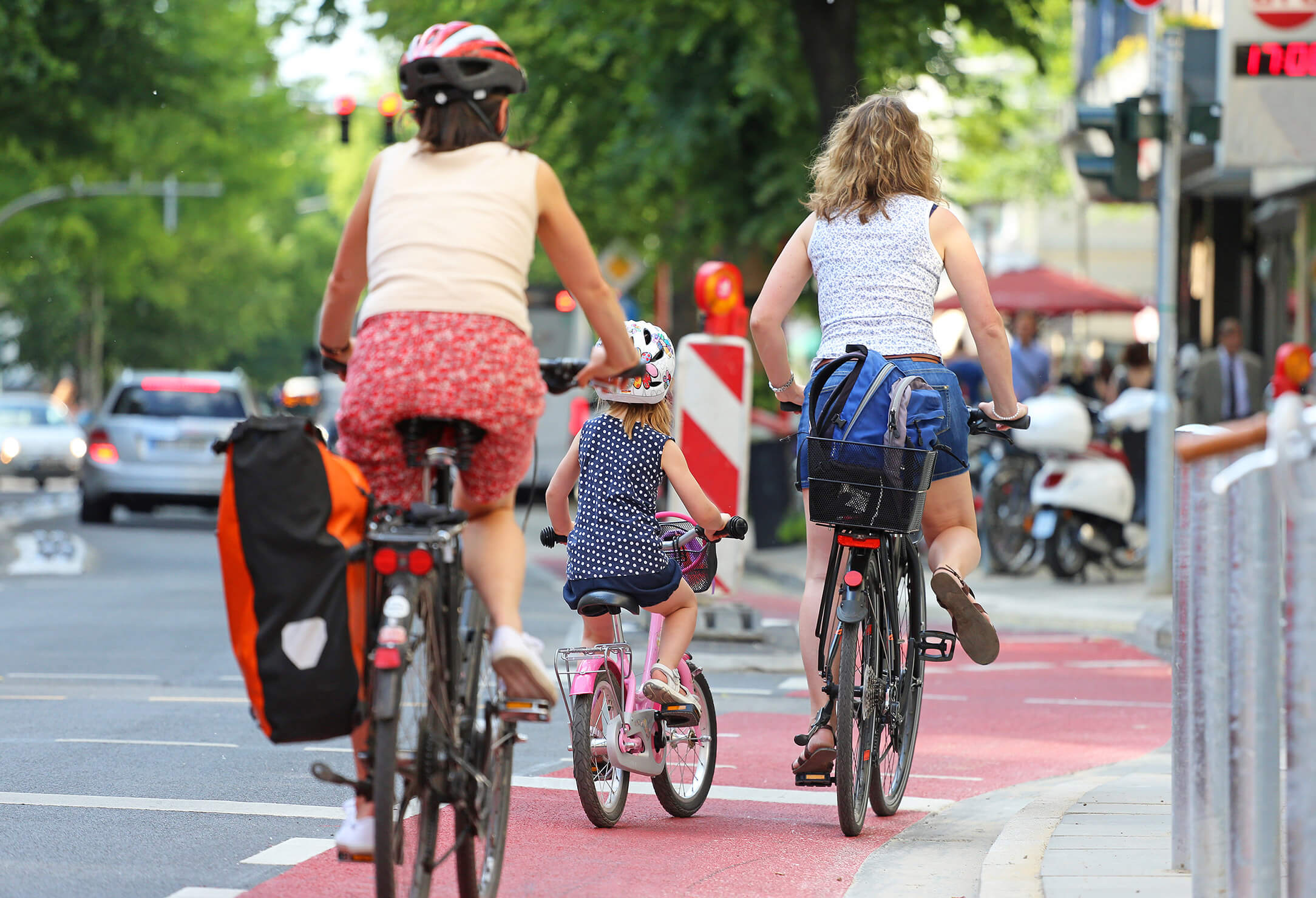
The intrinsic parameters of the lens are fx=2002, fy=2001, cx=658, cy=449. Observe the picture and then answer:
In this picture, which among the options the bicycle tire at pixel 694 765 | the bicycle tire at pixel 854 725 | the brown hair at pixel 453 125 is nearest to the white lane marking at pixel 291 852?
the bicycle tire at pixel 694 765

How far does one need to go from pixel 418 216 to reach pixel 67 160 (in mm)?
18367

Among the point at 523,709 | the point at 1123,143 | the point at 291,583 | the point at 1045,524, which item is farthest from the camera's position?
the point at 1045,524

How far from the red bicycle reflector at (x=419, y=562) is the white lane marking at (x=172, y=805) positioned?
2.00 m

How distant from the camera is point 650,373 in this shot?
6027 mm

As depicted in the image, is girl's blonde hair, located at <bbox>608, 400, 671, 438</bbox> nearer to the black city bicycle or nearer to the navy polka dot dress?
the navy polka dot dress

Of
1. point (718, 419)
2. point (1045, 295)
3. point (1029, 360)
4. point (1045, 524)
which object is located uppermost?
point (1045, 295)

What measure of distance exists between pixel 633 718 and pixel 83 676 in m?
4.49

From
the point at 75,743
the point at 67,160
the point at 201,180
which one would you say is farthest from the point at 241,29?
the point at 75,743

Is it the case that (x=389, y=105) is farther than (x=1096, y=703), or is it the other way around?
(x=389, y=105)

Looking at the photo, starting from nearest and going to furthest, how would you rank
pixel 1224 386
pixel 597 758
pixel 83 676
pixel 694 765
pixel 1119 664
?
pixel 597 758 → pixel 694 765 → pixel 83 676 → pixel 1119 664 → pixel 1224 386

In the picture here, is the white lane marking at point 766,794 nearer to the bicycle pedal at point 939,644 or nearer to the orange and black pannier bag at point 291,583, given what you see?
the bicycle pedal at point 939,644

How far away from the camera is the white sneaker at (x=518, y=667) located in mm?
4410

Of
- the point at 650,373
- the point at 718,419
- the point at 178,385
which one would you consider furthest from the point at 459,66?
the point at 178,385

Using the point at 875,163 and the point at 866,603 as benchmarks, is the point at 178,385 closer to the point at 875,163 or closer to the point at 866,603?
the point at 875,163
